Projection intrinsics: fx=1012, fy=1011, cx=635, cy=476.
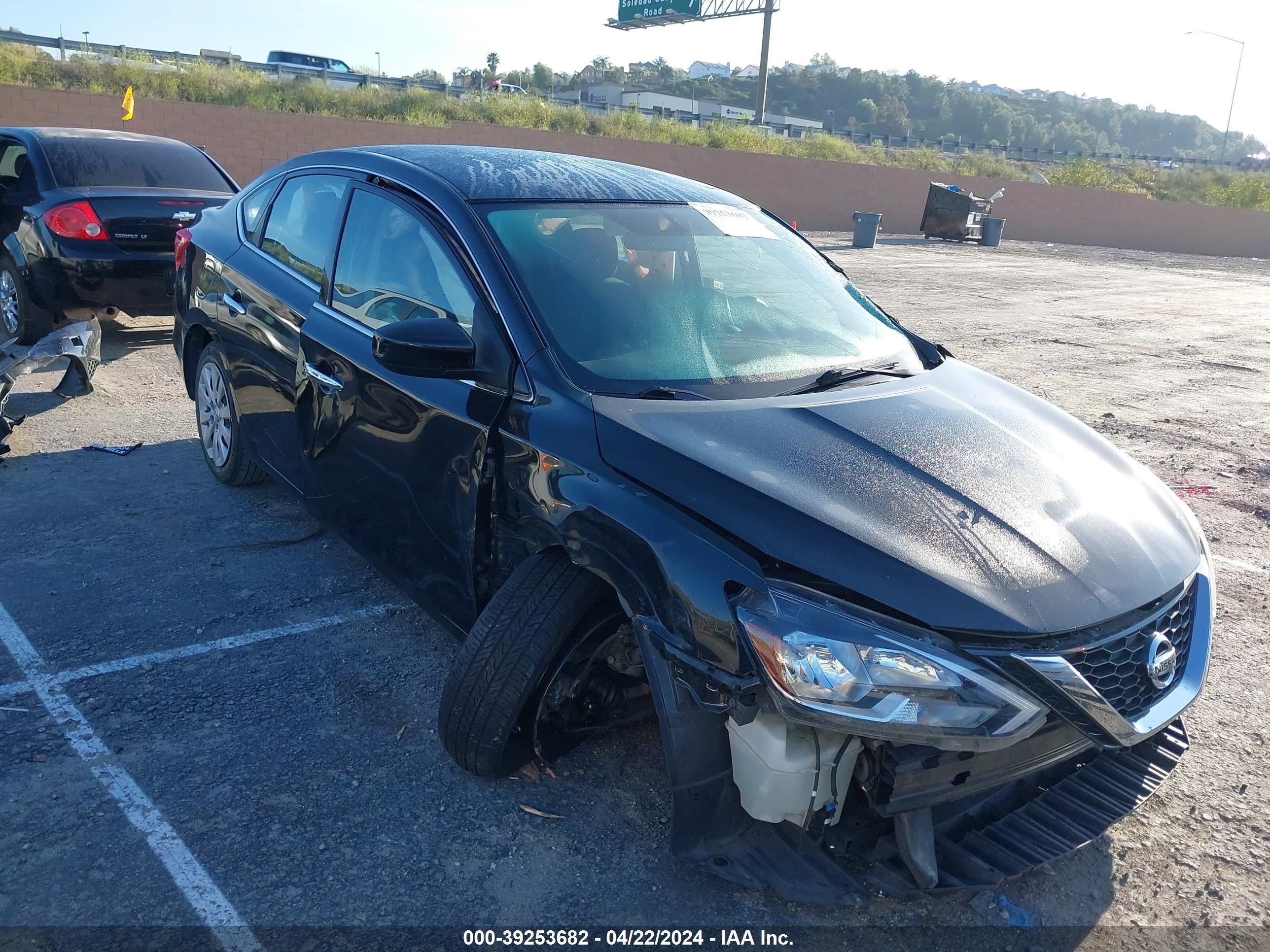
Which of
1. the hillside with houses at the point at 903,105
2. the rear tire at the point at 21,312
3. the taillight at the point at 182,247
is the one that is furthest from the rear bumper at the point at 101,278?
the hillside with houses at the point at 903,105

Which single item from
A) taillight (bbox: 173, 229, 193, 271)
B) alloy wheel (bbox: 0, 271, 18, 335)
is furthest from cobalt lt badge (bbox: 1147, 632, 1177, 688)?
alloy wheel (bbox: 0, 271, 18, 335)

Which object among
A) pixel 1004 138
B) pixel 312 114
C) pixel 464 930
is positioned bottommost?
pixel 464 930

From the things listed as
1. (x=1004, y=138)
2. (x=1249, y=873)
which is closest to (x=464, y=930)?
(x=1249, y=873)

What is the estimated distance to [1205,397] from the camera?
29.6 ft

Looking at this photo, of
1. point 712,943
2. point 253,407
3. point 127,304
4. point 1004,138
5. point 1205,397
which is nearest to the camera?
point 712,943

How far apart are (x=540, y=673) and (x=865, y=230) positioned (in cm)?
2300

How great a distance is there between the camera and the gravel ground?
101 inches

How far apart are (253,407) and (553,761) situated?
7.94 ft

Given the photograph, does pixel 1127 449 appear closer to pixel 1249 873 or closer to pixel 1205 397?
pixel 1205 397

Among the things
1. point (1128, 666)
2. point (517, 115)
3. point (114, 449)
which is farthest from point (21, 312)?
point (517, 115)

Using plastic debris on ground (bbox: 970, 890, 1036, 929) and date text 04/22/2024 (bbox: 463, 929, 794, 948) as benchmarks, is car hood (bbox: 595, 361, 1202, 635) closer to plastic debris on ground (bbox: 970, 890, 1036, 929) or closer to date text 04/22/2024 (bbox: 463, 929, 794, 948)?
plastic debris on ground (bbox: 970, 890, 1036, 929)

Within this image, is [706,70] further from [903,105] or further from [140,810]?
[140,810]

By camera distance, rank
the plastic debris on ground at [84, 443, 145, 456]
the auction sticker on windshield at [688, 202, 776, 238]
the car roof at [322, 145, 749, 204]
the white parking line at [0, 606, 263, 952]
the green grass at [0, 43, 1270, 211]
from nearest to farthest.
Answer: the white parking line at [0, 606, 263, 952]
the car roof at [322, 145, 749, 204]
the auction sticker on windshield at [688, 202, 776, 238]
the plastic debris on ground at [84, 443, 145, 456]
the green grass at [0, 43, 1270, 211]

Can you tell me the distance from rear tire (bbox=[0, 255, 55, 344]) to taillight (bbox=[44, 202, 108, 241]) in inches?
21.1
